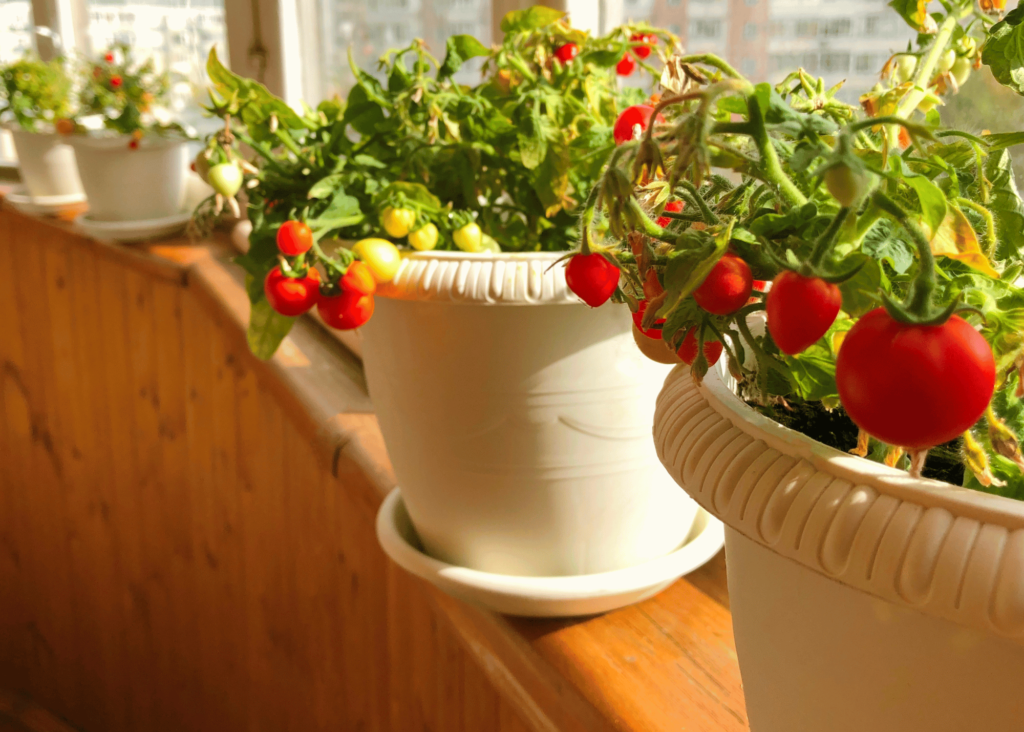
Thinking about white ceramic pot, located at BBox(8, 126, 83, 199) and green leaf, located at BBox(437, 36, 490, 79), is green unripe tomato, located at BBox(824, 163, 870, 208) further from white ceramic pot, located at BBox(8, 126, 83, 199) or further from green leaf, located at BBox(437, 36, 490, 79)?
white ceramic pot, located at BBox(8, 126, 83, 199)

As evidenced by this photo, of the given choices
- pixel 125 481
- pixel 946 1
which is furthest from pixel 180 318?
pixel 946 1

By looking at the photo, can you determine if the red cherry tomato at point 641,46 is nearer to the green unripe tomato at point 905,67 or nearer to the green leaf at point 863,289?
the green unripe tomato at point 905,67

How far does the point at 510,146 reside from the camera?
0.58 m

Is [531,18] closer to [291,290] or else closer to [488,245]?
[488,245]

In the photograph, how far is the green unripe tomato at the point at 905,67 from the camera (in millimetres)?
392

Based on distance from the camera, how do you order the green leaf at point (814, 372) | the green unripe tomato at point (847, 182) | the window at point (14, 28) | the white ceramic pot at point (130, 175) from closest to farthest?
the green unripe tomato at point (847, 182) → the green leaf at point (814, 372) → the white ceramic pot at point (130, 175) → the window at point (14, 28)

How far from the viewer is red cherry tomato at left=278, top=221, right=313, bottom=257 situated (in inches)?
18.2

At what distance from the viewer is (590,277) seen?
29 centimetres

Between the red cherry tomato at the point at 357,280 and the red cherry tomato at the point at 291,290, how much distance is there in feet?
0.05

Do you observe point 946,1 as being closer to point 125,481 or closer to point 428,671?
point 428,671

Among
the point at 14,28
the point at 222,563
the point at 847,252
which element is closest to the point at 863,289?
the point at 847,252

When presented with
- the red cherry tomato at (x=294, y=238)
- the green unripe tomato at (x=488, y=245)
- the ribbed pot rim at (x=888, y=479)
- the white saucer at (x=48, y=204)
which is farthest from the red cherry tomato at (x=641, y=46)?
the white saucer at (x=48, y=204)

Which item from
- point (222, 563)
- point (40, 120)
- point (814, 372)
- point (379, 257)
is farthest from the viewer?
point (40, 120)

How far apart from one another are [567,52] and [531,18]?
4cm
